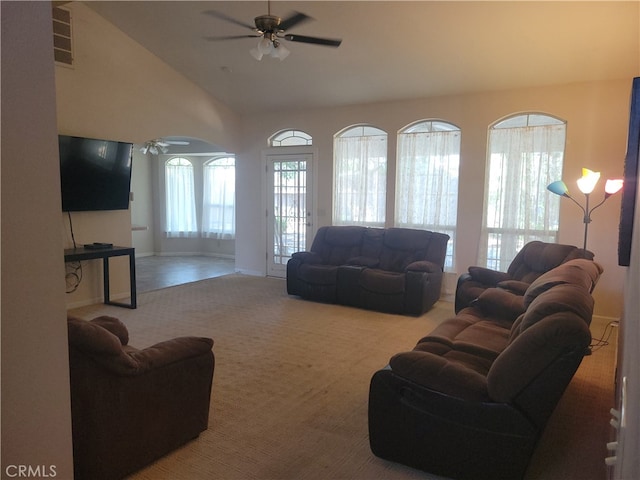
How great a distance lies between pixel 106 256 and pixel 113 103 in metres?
1.99

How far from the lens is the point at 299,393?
3.40m

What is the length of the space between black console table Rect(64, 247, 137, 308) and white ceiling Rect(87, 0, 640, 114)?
9.00 feet

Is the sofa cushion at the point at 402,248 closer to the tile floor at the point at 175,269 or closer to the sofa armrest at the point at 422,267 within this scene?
the sofa armrest at the point at 422,267

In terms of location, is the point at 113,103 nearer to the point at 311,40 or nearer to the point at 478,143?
the point at 311,40

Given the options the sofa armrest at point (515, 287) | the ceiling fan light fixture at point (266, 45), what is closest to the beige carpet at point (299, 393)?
the sofa armrest at point (515, 287)

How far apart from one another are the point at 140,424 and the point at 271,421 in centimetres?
90

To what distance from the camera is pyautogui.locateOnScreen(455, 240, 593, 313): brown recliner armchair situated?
464 centimetres

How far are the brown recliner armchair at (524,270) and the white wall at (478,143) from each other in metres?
0.91

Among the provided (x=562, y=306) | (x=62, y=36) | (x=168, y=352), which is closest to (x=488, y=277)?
(x=562, y=306)

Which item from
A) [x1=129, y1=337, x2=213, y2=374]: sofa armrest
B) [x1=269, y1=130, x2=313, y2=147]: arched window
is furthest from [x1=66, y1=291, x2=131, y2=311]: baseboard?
[x1=129, y1=337, x2=213, y2=374]: sofa armrest

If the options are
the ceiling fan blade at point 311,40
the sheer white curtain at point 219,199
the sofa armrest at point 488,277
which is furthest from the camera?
the sheer white curtain at point 219,199

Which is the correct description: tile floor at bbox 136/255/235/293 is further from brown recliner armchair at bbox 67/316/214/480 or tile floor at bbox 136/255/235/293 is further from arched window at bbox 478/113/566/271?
arched window at bbox 478/113/566/271

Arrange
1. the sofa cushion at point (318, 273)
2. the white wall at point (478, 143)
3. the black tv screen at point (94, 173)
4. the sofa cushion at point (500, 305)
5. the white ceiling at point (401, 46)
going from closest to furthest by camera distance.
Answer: the sofa cushion at point (500, 305), the white ceiling at point (401, 46), the white wall at point (478, 143), the black tv screen at point (94, 173), the sofa cushion at point (318, 273)

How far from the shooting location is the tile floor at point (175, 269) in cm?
747
